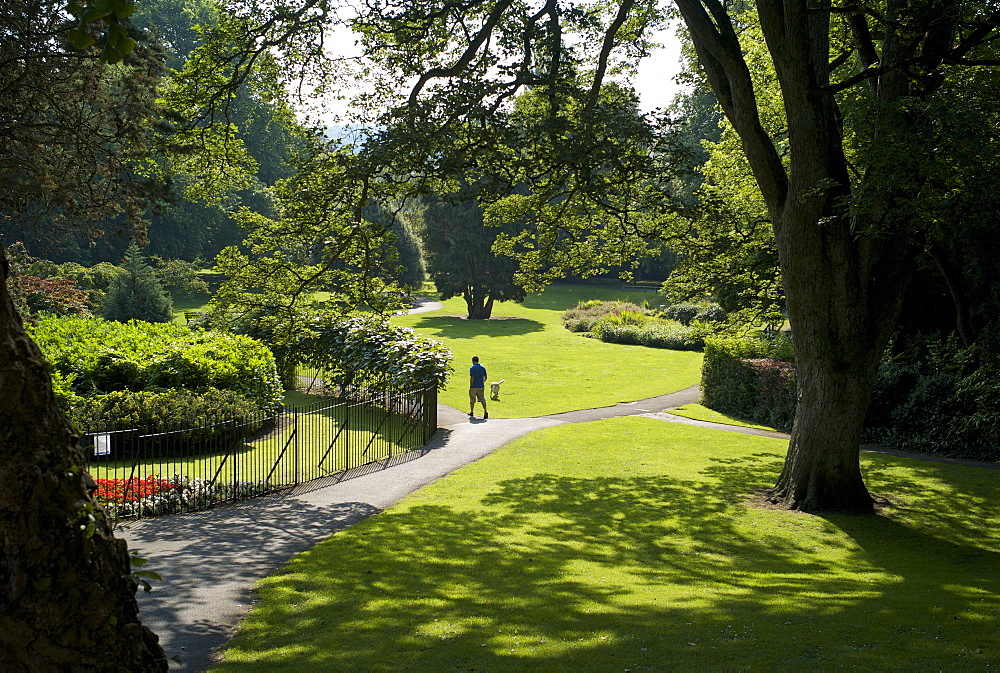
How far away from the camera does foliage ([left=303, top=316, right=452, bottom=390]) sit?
22719 millimetres

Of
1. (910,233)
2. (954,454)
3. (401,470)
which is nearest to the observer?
(910,233)

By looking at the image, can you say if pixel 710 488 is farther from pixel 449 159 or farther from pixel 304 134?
pixel 304 134

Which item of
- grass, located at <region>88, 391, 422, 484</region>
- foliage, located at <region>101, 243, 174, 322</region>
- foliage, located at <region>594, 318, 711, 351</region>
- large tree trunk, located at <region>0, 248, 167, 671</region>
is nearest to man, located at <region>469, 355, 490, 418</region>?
grass, located at <region>88, 391, 422, 484</region>

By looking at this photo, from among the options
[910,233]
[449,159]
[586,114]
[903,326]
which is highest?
[586,114]

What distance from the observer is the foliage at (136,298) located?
3731 centimetres

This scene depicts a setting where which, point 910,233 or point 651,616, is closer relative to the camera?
point 651,616

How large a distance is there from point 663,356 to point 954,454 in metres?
23.3

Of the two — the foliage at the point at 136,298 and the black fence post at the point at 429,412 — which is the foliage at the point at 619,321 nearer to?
the foliage at the point at 136,298

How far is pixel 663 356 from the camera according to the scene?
42062 millimetres

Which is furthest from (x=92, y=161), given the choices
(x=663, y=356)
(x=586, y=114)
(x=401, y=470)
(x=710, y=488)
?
(x=663, y=356)

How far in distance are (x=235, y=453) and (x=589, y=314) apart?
45254 mm

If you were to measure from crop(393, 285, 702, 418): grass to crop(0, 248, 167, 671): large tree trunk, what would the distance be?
69.5 ft

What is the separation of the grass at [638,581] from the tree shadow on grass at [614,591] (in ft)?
0.09

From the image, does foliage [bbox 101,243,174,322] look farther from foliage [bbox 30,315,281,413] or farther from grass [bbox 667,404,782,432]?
grass [bbox 667,404,782,432]
